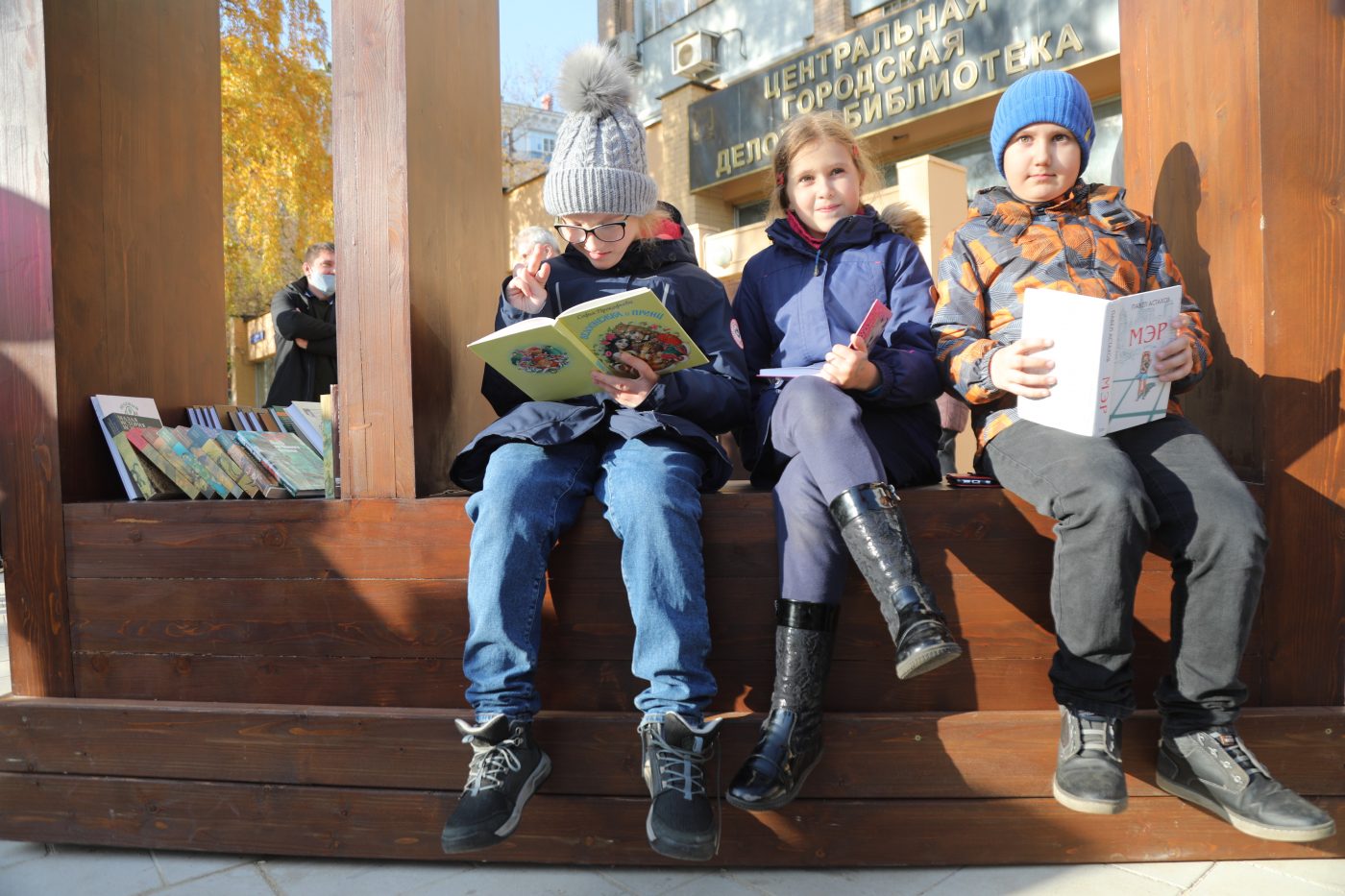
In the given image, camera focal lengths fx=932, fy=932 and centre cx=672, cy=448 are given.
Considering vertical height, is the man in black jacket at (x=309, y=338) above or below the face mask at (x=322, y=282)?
below

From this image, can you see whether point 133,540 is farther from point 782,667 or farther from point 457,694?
point 782,667

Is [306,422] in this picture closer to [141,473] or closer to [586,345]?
[141,473]

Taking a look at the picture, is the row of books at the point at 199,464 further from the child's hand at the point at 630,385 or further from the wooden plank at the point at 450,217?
the child's hand at the point at 630,385

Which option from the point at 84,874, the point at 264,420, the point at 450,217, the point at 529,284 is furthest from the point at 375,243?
the point at 84,874

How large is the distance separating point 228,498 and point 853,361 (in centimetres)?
172

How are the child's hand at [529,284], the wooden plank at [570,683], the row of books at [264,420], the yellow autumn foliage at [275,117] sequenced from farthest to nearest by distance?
the yellow autumn foliage at [275,117], the row of books at [264,420], the child's hand at [529,284], the wooden plank at [570,683]

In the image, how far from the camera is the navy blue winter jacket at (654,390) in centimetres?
216

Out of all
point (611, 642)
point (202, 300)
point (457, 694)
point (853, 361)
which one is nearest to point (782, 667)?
point (611, 642)

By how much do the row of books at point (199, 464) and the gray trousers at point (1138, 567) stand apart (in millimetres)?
1800

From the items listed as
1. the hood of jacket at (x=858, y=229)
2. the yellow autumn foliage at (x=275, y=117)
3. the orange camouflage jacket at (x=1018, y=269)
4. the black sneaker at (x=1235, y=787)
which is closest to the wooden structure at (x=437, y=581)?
the black sneaker at (x=1235, y=787)

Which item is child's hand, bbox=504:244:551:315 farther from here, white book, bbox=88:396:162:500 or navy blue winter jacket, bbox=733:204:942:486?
white book, bbox=88:396:162:500

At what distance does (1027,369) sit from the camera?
1974 millimetres

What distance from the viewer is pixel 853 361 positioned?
2.05 meters

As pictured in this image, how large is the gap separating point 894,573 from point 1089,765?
545 mm
